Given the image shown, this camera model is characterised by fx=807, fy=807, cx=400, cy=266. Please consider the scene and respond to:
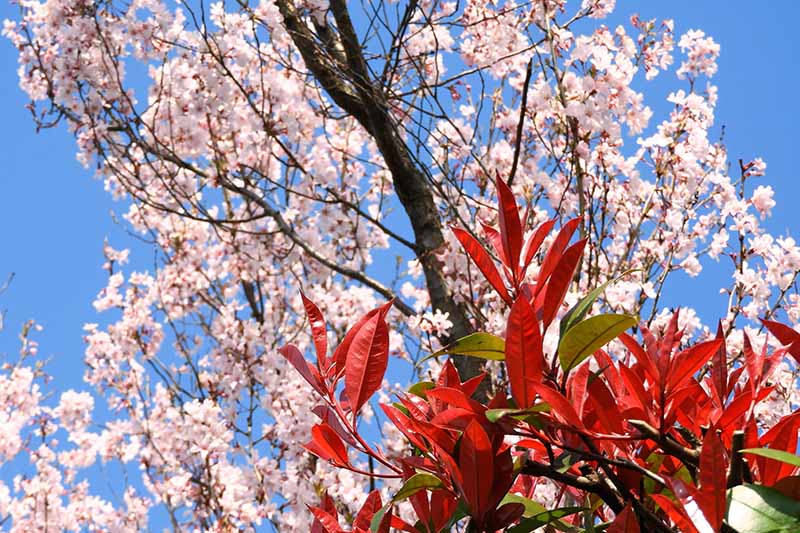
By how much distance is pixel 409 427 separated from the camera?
2.72 feet

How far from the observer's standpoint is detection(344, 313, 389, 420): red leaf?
804 millimetres

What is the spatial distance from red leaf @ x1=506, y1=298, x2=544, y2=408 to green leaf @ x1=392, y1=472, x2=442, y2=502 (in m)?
0.12

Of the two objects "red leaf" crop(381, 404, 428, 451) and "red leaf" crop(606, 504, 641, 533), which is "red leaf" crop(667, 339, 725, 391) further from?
"red leaf" crop(381, 404, 428, 451)

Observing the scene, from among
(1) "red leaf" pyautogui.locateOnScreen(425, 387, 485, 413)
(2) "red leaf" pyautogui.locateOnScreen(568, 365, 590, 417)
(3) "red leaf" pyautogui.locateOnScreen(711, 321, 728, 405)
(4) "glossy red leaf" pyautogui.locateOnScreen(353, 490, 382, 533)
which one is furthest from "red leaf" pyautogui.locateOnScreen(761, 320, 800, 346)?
(4) "glossy red leaf" pyautogui.locateOnScreen(353, 490, 382, 533)

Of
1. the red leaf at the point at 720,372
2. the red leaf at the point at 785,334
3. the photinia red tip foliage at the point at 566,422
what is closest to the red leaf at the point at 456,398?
the photinia red tip foliage at the point at 566,422

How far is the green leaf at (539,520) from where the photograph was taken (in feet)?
2.55

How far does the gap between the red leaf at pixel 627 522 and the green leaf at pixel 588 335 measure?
0.45ft

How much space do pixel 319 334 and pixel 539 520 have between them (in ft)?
0.94

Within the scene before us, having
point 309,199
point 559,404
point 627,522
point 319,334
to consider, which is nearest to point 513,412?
point 559,404

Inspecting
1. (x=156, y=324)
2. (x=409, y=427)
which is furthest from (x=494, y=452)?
(x=156, y=324)

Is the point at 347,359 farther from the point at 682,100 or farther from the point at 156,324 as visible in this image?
the point at 156,324

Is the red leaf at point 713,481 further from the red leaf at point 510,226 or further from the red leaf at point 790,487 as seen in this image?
the red leaf at point 510,226

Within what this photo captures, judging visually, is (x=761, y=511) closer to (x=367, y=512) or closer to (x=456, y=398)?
(x=456, y=398)

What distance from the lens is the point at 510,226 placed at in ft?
2.53
